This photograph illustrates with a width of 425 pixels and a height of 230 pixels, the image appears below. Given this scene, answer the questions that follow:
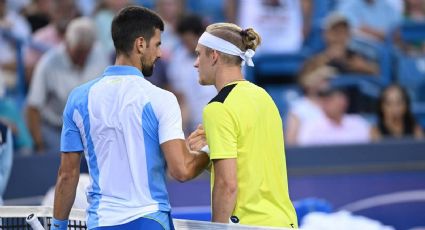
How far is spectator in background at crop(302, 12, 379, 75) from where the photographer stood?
10.9m

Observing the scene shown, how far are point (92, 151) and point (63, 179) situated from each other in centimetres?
18

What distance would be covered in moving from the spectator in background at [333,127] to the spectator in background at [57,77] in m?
2.13

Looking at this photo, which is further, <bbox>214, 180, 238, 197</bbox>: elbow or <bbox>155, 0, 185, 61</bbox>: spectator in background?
<bbox>155, 0, 185, 61</bbox>: spectator in background

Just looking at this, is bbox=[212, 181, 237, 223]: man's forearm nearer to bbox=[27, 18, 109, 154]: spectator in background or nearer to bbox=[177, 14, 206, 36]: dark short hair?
bbox=[27, 18, 109, 154]: spectator in background

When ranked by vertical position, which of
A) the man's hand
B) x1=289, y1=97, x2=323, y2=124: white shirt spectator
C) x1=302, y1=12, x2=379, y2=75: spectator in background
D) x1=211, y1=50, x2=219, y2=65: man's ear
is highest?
x1=211, y1=50, x2=219, y2=65: man's ear

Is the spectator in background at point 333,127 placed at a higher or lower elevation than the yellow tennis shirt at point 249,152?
lower

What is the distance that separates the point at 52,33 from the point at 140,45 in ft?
21.1

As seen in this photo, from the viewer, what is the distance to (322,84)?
10.6m

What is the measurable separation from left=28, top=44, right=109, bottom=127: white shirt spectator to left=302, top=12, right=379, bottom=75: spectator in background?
2.16m

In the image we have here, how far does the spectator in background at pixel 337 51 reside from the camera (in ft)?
35.9

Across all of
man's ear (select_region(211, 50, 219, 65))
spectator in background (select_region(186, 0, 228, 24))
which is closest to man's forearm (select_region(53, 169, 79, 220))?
man's ear (select_region(211, 50, 219, 65))

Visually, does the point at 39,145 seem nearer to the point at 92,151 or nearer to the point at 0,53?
the point at 0,53

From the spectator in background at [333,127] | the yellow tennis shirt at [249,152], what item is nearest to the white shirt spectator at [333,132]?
the spectator in background at [333,127]

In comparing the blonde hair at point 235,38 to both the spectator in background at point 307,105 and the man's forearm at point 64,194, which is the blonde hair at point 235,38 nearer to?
the man's forearm at point 64,194
